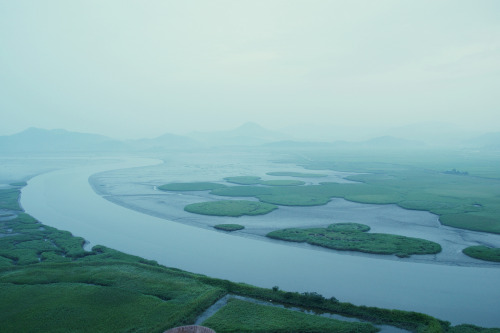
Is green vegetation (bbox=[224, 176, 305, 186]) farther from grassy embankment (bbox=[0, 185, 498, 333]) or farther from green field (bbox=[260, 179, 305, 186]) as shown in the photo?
grassy embankment (bbox=[0, 185, 498, 333])

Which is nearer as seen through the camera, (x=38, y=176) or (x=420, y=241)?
(x=420, y=241)

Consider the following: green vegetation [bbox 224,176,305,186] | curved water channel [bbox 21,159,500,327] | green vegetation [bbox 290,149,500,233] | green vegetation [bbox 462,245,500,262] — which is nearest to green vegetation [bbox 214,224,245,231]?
curved water channel [bbox 21,159,500,327]

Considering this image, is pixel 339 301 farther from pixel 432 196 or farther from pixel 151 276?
pixel 432 196

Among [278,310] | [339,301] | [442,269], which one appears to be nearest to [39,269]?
[278,310]

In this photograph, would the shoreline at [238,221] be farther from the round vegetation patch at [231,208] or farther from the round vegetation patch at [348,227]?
the round vegetation patch at [231,208]

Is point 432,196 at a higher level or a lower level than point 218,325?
higher

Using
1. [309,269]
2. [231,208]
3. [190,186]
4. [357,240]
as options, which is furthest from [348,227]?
[190,186]
